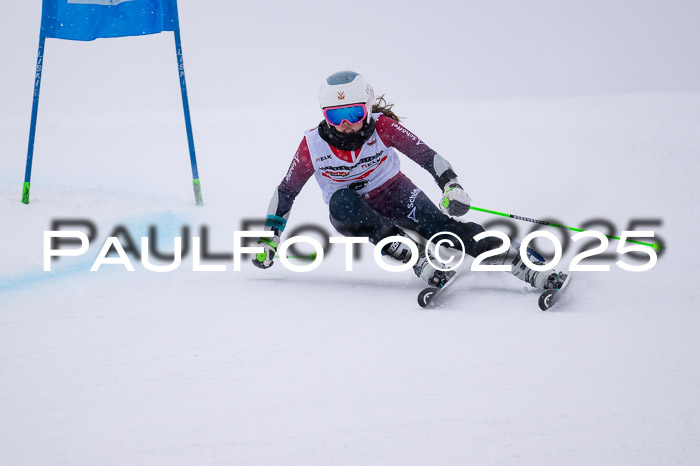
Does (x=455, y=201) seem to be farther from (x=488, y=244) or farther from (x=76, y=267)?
(x=76, y=267)

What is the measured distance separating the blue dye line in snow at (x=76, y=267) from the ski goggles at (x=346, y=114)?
161 centimetres

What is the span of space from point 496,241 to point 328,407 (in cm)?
153

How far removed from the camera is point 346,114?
3.41m

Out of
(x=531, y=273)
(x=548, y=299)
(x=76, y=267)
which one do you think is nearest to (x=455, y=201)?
(x=531, y=273)

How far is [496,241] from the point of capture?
328 cm

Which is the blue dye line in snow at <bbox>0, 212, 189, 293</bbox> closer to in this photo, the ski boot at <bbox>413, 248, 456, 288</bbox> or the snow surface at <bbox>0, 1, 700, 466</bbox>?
the snow surface at <bbox>0, 1, 700, 466</bbox>

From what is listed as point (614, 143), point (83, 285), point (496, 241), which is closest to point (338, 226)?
point (496, 241)

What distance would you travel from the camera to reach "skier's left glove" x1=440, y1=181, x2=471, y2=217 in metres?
3.29

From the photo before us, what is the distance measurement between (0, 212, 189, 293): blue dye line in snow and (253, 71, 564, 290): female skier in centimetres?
112

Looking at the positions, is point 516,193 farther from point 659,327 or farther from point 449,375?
point 449,375

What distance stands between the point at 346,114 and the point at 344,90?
121 mm

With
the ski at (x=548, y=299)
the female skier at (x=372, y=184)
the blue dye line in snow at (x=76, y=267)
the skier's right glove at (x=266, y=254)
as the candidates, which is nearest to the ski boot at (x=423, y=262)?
the female skier at (x=372, y=184)

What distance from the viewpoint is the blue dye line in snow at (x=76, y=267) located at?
359 cm

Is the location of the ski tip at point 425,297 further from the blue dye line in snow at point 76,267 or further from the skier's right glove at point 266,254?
the blue dye line in snow at point 76,267
